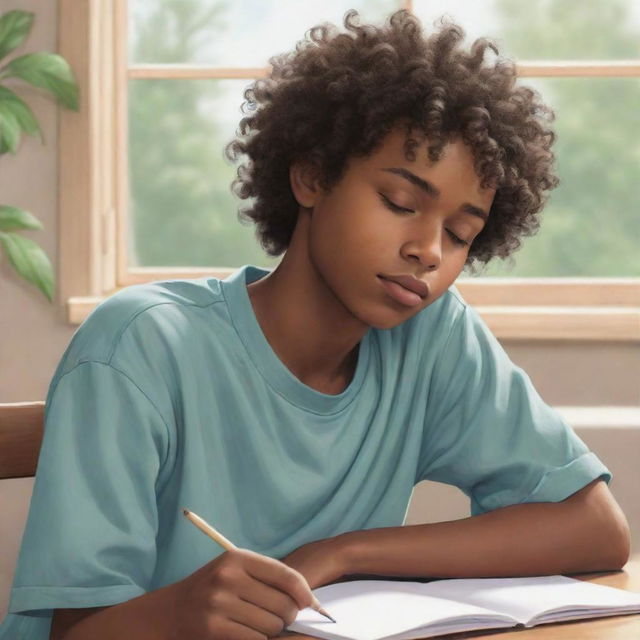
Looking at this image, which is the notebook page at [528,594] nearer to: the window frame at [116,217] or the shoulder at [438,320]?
the shoulder at [438,320]

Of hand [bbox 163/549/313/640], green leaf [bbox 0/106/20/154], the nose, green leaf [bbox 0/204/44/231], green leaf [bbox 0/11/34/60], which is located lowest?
hand [bbox 163/549/313/640]

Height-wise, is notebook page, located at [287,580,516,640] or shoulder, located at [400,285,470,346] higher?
shoulder, located at [400,285,470,346]

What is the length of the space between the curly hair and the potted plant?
0.94 metres

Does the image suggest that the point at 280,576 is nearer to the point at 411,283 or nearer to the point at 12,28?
the point at 411,283

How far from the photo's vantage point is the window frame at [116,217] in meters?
2.36

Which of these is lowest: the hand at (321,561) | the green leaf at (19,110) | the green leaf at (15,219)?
the hand at (321,561)

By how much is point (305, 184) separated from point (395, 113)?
0.15m

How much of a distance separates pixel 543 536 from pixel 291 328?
370 millimetres

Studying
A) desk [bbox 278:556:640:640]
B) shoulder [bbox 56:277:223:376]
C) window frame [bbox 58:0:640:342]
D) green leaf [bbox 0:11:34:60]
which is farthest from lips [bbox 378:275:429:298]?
green leaf [bbox 0:11:34:60]

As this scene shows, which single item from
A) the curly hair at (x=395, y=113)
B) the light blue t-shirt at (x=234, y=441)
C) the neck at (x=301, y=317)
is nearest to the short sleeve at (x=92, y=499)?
the light blue t-shirt at (x=234, y=441)

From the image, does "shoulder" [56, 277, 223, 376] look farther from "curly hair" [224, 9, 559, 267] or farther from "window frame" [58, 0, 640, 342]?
"window frame" [58, 0, 640, 342]

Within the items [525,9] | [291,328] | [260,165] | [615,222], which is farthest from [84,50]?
[615,222]

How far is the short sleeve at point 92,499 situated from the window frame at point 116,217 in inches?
48.3

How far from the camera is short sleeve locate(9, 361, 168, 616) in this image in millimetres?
1063
